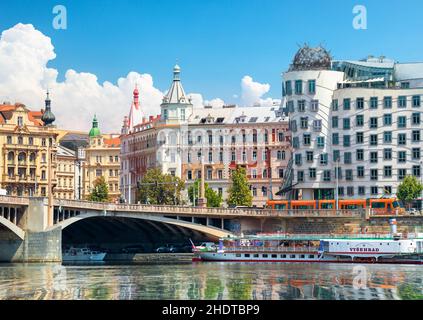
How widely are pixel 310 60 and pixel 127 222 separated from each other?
2713 centimetres

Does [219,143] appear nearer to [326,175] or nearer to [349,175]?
[326,175]

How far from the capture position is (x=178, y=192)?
407 ft

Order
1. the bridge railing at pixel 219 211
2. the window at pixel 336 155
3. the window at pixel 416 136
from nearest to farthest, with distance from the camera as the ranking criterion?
the bridge railing at pixel 219 211, the window at pixel 416 136, the window at pixel 336 155

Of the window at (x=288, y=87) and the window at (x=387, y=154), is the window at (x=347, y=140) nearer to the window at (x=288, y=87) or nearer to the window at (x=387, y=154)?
the window at (x=387, y=154)

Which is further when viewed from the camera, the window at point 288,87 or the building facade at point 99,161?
the building facade at point 99,161

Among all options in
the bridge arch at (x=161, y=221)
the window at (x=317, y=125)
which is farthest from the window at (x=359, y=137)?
the bridge arch at (x=161, y=221)

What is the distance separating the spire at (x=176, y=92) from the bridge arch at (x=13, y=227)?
46584 mm

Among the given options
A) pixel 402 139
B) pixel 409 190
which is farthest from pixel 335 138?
pixel 409 190

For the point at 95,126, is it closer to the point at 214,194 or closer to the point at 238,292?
the point at 214,194

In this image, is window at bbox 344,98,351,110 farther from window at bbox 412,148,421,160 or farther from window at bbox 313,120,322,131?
window at bbox 412,148,421,160

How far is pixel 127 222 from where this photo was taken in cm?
10600

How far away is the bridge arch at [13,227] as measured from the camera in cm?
8889

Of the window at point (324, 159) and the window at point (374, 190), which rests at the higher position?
the window at point (324, 159)
